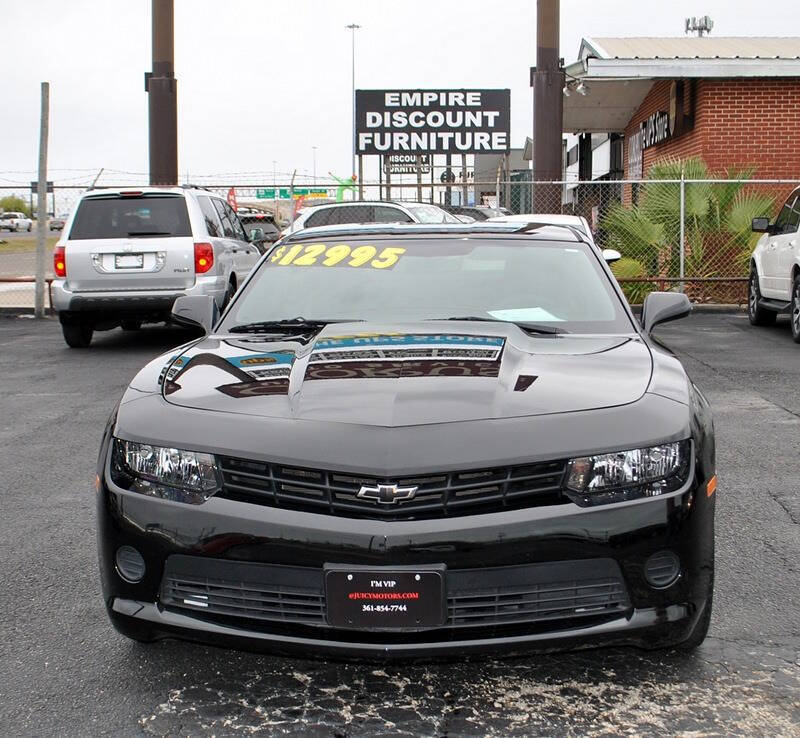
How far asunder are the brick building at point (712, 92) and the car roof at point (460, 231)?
45.9 feet

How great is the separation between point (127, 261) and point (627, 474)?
9.69 meters

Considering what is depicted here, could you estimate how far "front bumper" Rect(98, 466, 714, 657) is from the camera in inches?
115

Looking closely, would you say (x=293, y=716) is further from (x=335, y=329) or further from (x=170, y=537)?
(x=335, y=329)

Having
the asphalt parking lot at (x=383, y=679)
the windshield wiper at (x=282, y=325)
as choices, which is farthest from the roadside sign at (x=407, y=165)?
the asphalt parking lot at (x=383, y=679)

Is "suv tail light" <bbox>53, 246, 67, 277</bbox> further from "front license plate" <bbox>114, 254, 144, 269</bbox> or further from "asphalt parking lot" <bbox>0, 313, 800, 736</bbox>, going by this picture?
"asphalt parking lot" <bbox>0, 313, 800, 736</bbox>

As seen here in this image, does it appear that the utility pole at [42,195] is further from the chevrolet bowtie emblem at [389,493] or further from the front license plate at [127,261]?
the chevrolet bowtie emblem at [389,493]

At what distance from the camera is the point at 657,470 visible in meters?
3.09

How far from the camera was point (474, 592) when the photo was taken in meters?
2.97

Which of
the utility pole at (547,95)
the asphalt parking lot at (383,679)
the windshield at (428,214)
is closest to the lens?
the asphalt parking lot at (383,679)

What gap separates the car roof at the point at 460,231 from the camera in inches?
198

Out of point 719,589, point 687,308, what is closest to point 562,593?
point 719,589

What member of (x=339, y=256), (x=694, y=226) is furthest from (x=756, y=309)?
(x=339, y=256)

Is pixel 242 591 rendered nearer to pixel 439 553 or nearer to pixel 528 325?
pixel 439 553

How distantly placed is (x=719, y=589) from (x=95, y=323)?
9.73 metres
